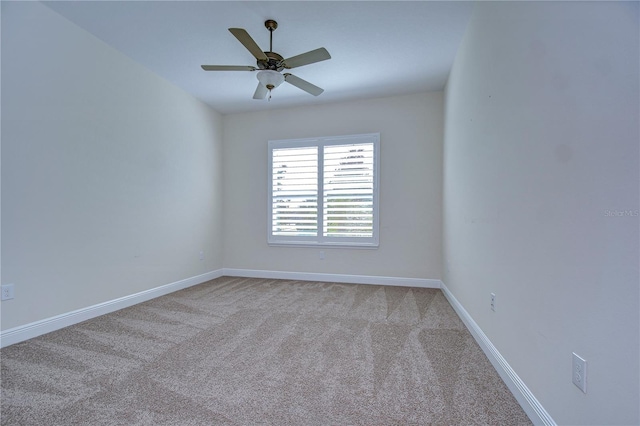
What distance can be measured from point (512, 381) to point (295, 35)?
3.15 m

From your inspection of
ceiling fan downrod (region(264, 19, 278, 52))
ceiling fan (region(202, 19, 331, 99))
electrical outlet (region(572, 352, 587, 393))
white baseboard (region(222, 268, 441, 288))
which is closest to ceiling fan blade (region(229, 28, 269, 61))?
ceiling fan (region(202, 19, 331, 99))

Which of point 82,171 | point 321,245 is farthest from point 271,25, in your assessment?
point 321,245

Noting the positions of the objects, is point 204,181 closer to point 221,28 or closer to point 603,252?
point 221,28

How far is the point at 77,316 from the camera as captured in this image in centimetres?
269

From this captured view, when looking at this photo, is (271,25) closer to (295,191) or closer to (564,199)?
(295,191)

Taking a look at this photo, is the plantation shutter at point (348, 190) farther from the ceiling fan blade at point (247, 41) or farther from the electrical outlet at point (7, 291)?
the electrical outlet at point (7, 291)

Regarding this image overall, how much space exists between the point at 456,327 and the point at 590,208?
1887mm

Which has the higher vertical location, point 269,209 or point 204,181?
point 204,181

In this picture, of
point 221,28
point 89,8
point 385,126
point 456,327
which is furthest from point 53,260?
point 385,126

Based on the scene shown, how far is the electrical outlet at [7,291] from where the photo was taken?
2195 millimetres

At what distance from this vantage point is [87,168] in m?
2.77

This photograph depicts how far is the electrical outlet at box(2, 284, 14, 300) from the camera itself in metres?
2.20

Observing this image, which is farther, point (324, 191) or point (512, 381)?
point (324, 191)

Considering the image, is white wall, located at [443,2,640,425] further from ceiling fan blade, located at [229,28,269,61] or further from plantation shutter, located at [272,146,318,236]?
plantation shutter, located at [272,146,318,236]
